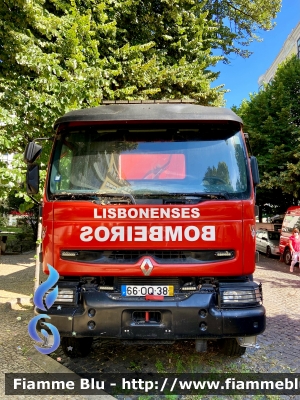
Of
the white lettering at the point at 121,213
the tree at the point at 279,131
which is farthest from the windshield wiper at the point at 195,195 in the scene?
the tree at the point at 279,131

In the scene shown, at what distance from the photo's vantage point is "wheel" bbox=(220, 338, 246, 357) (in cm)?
462

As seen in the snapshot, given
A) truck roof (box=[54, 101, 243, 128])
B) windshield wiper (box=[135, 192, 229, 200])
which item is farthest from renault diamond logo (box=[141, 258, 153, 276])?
truck roof (box=[54, 101, 243, 128])

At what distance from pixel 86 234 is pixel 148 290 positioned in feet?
2.78

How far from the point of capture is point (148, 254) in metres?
3.92

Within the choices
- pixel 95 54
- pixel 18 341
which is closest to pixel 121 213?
pixel 18 341

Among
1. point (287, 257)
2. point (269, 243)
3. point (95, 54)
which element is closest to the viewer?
point (95, 54)

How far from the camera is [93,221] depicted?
389 cm

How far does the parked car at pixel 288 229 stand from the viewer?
16069 millimetres

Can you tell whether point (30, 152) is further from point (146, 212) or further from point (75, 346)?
point (75, 346)

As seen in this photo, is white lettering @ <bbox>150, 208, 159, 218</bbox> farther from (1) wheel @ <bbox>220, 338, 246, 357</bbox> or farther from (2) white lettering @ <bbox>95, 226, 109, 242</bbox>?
(1) wheel @ <bbox>220, 338, 246, 357</bbox>

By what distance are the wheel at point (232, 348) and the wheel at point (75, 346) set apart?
168 centimetres

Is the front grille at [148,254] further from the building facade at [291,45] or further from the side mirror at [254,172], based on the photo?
the building facade at [291,45]

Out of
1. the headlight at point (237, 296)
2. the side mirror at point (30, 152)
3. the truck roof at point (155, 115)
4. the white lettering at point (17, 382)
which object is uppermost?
the truck roof at point (155, 115)

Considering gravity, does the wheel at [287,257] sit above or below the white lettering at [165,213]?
below
